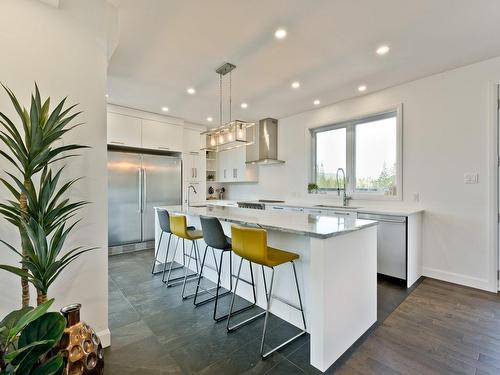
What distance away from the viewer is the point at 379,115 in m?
3.93

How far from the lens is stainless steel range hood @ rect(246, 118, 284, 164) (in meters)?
5.42

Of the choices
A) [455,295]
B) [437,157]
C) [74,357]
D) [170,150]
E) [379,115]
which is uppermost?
[379,115]

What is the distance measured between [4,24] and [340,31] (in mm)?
2645

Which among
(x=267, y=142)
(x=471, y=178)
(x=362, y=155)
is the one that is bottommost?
(x=471, y=178)

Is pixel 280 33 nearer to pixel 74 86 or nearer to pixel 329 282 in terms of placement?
pixel 74 86

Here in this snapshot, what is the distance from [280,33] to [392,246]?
9.32 ft

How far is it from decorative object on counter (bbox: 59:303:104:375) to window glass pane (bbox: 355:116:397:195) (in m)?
3.99

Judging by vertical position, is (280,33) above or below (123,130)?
above

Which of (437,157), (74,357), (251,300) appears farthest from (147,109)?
(437,157)

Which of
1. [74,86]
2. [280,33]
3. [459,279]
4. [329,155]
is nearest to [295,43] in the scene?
[280,33]

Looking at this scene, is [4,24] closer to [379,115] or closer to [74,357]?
[74,357]

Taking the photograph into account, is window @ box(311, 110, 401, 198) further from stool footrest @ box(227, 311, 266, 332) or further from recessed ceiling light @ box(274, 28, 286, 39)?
stool footrest @ box(227, 311, 266, 332)

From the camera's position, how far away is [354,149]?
4.28 m

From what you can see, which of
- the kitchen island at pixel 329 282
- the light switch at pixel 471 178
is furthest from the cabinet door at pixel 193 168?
the light switch at pixel 471 178
